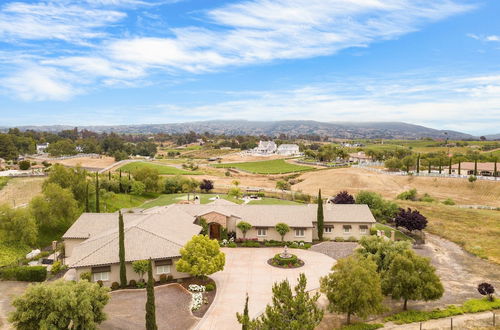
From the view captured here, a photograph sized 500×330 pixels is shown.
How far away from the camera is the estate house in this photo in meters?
26.8

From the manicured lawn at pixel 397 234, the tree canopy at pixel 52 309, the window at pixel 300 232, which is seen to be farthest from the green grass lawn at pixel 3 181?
the manicured lawn at pixel 397 234

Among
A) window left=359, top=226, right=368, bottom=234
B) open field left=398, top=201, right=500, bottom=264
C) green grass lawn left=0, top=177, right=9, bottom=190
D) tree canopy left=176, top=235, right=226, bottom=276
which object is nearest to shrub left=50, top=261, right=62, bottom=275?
tree canopy left=176, top=235, right=226, bottom=276

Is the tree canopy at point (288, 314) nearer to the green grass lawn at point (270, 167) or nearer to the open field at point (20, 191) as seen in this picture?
the open field at point (20, 191)

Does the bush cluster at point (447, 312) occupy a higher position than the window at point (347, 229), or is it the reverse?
the window at point (347, 229)

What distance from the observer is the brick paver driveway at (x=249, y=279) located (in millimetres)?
22141

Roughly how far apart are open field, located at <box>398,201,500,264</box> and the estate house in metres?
11.2

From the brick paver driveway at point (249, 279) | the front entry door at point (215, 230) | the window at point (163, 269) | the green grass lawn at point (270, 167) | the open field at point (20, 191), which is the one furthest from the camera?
the green grass lawn at point (270, 167)

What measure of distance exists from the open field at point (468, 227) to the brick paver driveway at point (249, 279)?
59.0ft

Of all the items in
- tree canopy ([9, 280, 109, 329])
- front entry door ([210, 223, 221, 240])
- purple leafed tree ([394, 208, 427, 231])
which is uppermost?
tree canopy ([9, 280, 109, 329])

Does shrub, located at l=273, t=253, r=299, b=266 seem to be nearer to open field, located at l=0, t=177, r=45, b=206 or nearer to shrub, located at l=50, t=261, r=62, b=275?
shrub, located at l=50, t=261, r=62, b=275

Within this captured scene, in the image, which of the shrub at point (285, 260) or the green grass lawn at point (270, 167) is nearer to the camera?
the shrub at point (285, 260)

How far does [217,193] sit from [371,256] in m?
49.4

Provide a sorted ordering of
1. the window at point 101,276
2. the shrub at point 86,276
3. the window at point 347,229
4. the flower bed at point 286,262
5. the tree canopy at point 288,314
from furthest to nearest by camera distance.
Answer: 1. the window at point 347,229
2. the flower bed at point 286,262
3. the window at point 101,276
4. the shrub at point 86,276
5. the tree canopy at point 288,314

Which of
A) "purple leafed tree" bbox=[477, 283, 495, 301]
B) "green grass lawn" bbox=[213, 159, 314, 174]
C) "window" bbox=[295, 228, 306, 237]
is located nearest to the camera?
"purple leafed tree" bbox=[477, 283, 495, 301]
